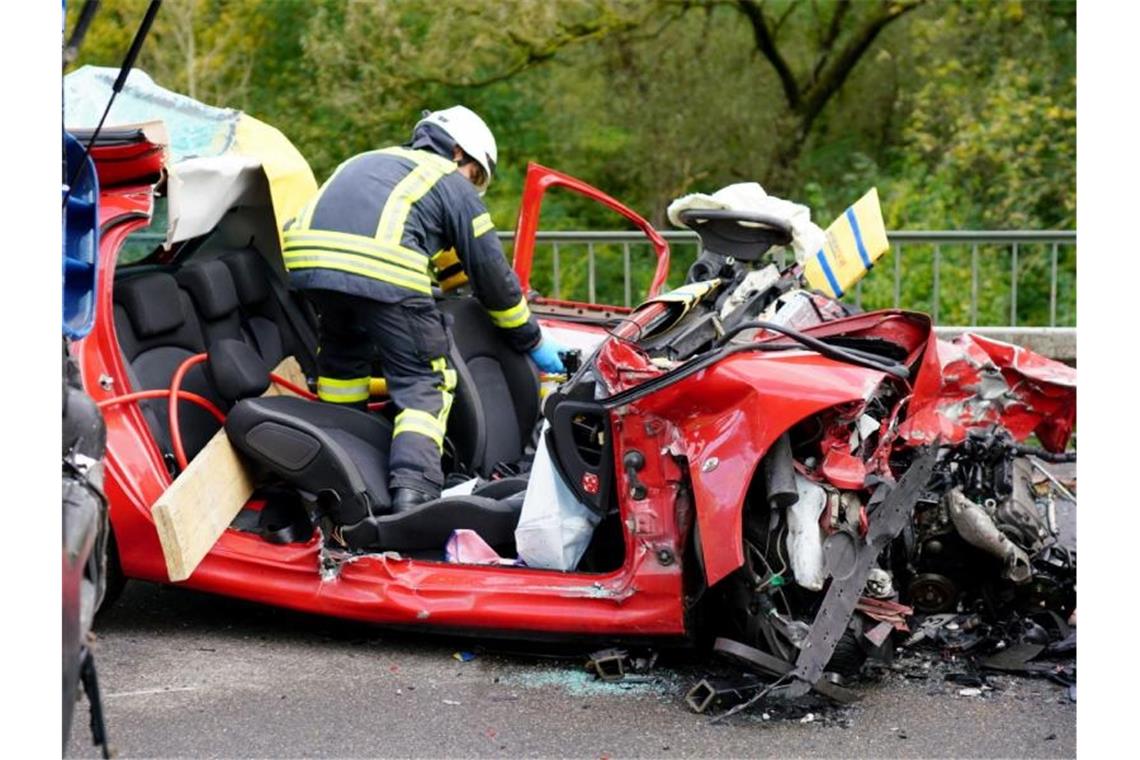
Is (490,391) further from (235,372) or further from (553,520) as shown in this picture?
(553,520)

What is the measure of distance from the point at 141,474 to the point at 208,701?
83 cm

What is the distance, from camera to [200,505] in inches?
184

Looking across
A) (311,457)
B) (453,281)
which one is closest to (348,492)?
(311,457)

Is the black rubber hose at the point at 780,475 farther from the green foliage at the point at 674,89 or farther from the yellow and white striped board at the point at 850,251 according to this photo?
the green foliage at the point at 674,89

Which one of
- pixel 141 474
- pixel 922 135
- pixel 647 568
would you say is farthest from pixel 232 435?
pixel 922 135

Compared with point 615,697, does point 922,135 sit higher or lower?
higher

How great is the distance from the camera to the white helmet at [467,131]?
5.35 meters

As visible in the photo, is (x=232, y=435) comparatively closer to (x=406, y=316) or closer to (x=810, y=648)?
(x=406, y=316)

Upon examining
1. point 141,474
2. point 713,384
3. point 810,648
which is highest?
point 713,384

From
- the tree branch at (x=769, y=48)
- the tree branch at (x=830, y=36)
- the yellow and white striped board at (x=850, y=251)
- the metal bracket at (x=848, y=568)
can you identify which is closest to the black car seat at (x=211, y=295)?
the yellow and white striped board at (x=850, y=251)

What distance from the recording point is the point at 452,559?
477 centimetres

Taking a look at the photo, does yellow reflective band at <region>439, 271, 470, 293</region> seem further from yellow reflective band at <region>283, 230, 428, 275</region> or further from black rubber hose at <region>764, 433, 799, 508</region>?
black rubber hose at <region>764, 433, 799, 508</region>

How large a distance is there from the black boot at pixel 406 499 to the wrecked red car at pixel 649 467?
85 millimetres

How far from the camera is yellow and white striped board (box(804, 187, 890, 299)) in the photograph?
204 inches
